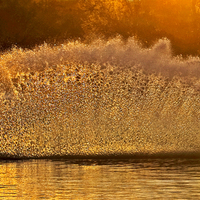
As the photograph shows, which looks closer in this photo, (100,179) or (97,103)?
A: (100,179)

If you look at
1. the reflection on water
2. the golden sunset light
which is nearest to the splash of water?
the golden sunset light

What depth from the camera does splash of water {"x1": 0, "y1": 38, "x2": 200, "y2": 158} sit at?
19062 mm

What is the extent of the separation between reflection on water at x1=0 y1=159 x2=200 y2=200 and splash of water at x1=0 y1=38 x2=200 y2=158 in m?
0.93

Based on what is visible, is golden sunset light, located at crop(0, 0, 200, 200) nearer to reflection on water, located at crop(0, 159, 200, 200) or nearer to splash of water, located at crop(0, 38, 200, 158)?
splash of water, located at crop(0, 38, 200, 158)

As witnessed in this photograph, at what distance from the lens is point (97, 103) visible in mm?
19469

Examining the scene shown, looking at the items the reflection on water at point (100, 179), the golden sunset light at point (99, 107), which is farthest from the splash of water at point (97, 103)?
the reflection on water at point (100, 179)

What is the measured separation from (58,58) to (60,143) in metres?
2.76

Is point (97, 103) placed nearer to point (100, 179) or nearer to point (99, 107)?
point (99, 107)

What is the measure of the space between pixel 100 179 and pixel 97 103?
578cm

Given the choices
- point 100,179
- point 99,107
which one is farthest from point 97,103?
point 100,179

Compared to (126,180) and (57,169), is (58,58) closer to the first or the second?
(57,169)

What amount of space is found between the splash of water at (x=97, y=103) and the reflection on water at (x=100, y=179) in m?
0.93

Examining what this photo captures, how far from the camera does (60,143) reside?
18.9 meters

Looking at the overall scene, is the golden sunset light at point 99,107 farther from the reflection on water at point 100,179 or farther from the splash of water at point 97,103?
the reflection on water at point 100,179
